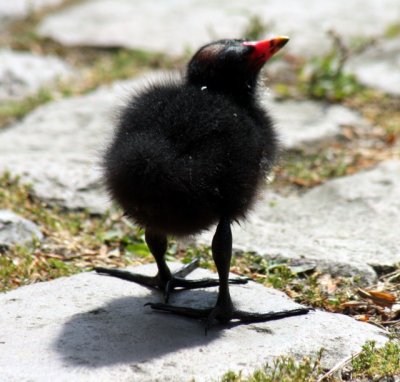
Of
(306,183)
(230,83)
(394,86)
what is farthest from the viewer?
(394,86)

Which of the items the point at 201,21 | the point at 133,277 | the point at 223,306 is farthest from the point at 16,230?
the point at 201,21

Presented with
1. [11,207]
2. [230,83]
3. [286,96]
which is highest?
[230,83]

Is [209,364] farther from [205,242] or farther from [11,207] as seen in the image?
[11,207]

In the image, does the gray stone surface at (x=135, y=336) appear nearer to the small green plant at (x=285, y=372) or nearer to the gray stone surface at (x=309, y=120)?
the small green plant at (x=285, y=372)

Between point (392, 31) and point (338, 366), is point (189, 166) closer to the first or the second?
point (338, 366)

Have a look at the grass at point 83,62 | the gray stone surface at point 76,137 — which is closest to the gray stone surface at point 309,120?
the gray stone surface at point 76,137

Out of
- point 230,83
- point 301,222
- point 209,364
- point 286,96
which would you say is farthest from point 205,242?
point 286,96
